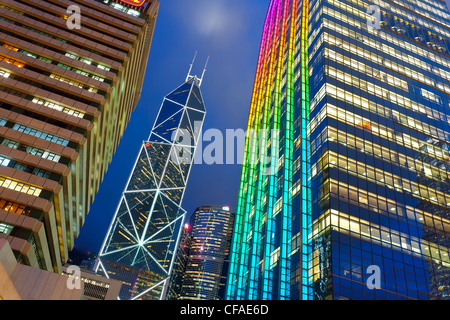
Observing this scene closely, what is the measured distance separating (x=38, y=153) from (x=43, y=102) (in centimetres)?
1120

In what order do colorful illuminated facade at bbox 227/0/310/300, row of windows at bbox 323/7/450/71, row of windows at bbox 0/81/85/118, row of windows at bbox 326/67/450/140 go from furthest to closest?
row of windows at bbox 323/7/450/71 < row of windows at bbox 326/67/450/140 < row of windows at bbox 0/81/85/118 < colorful illuminated facade at bbox 227/0/310/300

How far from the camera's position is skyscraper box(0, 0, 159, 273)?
50562mm

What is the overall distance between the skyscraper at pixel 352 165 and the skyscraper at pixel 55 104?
38.1m

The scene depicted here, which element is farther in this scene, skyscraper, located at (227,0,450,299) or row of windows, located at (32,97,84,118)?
row of windows, located at (32,97,84,118)

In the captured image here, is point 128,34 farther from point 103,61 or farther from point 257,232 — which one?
point 257,232

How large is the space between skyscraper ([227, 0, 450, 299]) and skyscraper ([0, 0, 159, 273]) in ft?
125

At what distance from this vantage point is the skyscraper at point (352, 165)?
49.8m

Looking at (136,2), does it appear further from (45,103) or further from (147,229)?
(147,229)

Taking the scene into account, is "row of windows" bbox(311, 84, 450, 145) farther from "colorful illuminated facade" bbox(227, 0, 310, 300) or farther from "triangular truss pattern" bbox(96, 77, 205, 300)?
"triangular truss pattern" bbox(96, 77, 205, 300)

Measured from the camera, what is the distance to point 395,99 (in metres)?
71.8

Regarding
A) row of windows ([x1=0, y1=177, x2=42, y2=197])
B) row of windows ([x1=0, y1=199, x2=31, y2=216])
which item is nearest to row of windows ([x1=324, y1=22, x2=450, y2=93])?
row of windows ([x1=0, y1=177, x2=42, y2=197])

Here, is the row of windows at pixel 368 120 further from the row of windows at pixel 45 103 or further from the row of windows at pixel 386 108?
the row of windows at pixel 45 103
